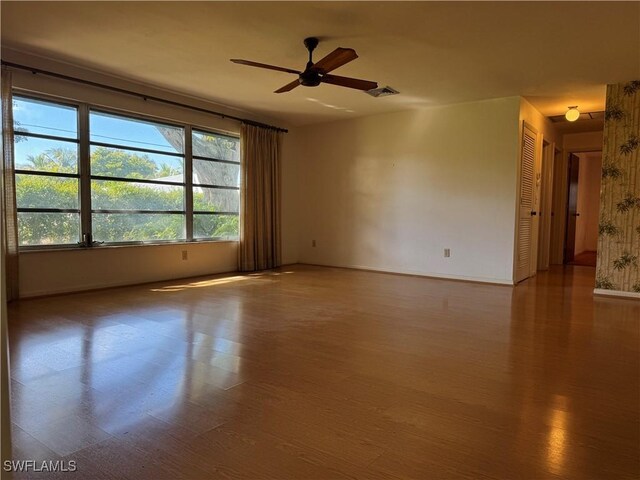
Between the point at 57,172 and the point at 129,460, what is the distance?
12.8ft

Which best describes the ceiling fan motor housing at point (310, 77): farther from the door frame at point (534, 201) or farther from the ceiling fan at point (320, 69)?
the door frame at point (534, 201)

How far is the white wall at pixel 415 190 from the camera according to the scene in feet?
18.4

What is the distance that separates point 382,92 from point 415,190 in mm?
1666

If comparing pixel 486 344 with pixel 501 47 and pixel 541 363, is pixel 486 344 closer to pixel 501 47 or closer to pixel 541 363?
pixel 541 363

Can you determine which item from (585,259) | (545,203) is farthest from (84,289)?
(585,259)

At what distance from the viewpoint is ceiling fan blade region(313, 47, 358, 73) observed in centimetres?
313

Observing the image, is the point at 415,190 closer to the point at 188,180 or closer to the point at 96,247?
the point at 188,180

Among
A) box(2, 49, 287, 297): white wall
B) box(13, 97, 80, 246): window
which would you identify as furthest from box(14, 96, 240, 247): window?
box(2, 49, 287, 297): white wall

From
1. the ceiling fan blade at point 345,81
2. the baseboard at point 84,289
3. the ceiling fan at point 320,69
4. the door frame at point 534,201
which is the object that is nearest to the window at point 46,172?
the baseboard at point 84,289

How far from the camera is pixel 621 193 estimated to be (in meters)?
4.84

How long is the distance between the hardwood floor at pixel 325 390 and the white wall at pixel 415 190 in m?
1.85

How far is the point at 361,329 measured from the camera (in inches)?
134

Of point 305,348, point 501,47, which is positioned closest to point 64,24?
point 305,348

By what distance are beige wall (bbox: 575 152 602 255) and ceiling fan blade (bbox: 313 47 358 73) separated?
8.67 m
